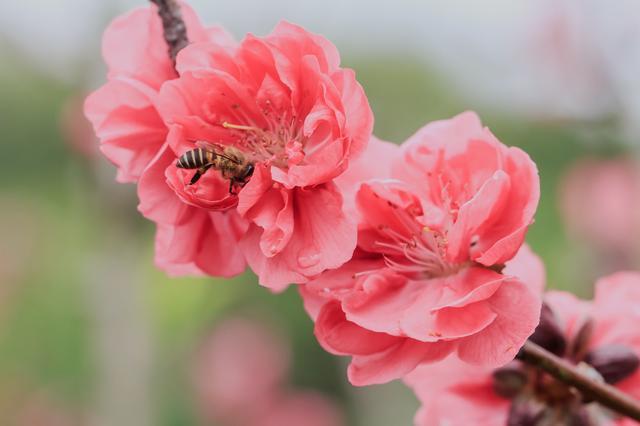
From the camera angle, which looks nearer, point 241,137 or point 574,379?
point 574,379

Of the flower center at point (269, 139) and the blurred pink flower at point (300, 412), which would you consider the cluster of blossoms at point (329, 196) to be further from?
the blurred pink flower at point (300, 412)

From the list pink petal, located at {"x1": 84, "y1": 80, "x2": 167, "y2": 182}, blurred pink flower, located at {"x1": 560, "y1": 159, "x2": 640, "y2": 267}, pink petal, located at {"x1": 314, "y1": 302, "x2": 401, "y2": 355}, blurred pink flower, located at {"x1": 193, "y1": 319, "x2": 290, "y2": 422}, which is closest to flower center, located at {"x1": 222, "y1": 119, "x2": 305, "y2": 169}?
pink petal, located at {"x1": 84, "y1": 80, "x2": 167, "y2": 182}

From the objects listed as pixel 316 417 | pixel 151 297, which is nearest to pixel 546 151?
pixel 316 417

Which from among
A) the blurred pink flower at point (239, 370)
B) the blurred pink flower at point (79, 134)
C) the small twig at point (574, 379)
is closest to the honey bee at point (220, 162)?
the small twig at point (574, 379)

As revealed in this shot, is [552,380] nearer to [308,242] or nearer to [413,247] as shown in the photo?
[413,247]

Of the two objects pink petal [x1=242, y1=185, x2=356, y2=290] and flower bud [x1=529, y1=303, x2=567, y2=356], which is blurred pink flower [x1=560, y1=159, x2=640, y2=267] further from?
pink petal [x1=242, y1=185, x2=356, y2=290]

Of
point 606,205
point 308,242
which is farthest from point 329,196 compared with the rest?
point 606,205

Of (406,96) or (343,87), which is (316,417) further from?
(343,87)
